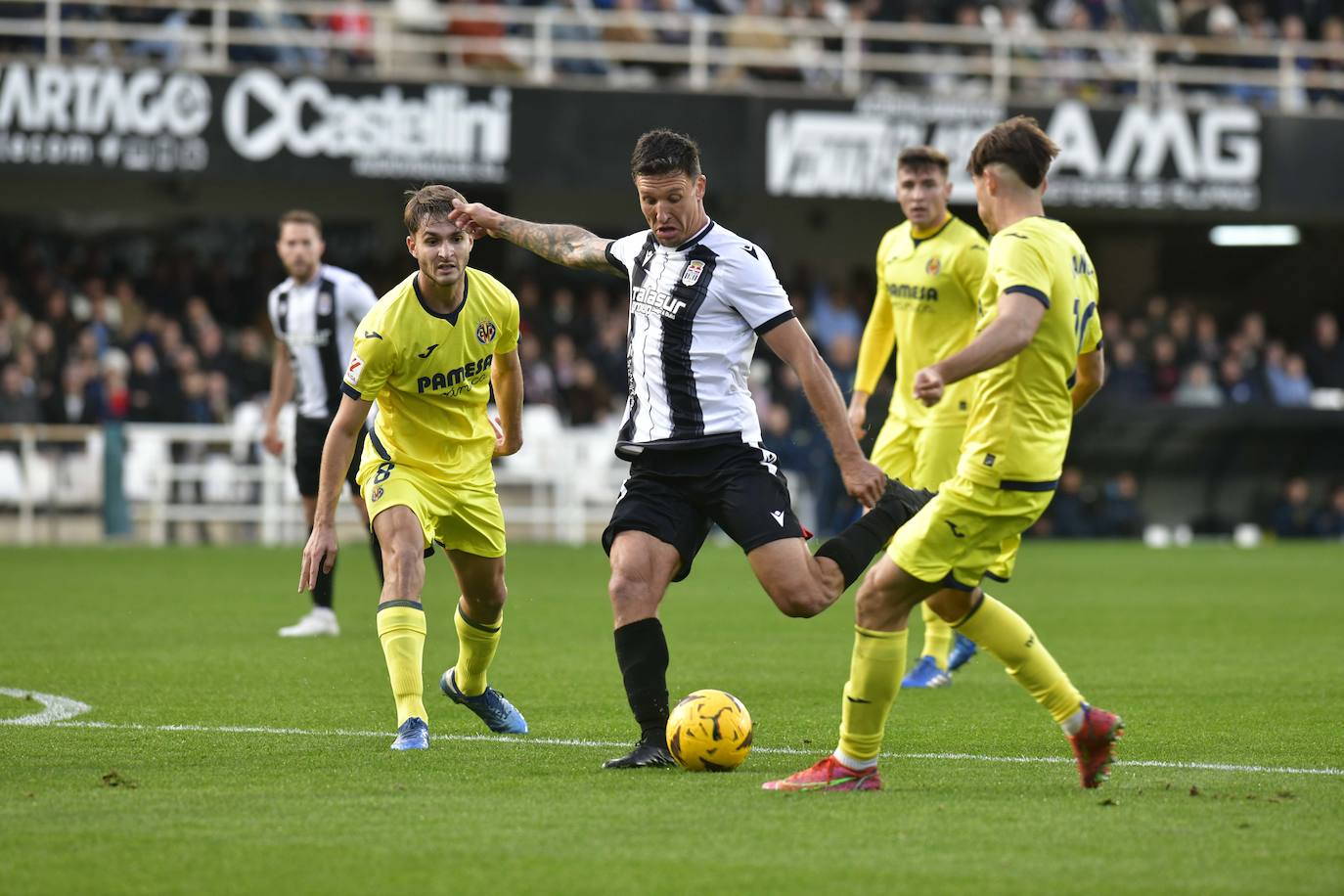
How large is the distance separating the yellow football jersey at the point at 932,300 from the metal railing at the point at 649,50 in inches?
590

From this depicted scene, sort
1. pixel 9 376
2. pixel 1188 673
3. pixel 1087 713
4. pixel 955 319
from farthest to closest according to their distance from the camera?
1. pixel 9 376
2. pixel 1188 673
3. pixel 955 319
4. pixel 1087 713

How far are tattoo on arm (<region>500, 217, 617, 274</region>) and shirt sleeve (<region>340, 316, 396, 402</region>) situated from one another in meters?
0.62

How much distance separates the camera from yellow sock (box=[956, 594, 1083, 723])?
258 inches

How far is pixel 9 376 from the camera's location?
2208cm

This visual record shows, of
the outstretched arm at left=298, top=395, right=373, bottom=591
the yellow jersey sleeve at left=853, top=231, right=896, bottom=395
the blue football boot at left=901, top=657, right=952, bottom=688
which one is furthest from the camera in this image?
the yellow jersey sleeve at left=853, top=231, right=896, bottom=395

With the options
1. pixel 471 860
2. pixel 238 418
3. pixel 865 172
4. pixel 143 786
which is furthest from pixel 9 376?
pixel 471 860

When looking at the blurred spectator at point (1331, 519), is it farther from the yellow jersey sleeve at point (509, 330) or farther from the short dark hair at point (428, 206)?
the short dark hair at point (428, 206)

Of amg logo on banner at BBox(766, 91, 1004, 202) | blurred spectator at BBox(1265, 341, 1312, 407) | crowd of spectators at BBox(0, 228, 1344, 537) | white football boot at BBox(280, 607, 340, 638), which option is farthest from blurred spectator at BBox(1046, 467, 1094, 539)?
white football boot at BBox(280, 607, 340, 638)

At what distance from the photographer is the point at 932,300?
979 cm

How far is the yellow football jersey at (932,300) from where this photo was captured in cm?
972

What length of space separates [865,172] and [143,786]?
20.2 meters

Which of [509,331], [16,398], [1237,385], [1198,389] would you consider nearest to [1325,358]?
[1237,385]

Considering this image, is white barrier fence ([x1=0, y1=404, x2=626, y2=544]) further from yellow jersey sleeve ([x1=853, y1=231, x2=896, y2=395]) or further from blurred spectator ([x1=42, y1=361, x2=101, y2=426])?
yellow jersey sleeve ([x1=853, y1=231, x2=896, y2=395])

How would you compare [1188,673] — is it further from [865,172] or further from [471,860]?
[865,172]
